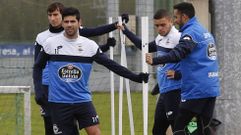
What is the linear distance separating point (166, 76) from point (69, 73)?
1.73m

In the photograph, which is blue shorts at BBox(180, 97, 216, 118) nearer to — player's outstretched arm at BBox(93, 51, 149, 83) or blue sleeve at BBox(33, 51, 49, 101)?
player's outstretched arm at BBox(93, 51, 149, 83)

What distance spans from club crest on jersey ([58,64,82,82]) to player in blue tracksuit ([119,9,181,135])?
4.52 feet

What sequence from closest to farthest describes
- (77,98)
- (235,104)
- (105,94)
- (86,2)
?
1. (77,98)
2. (235,104)
3. (105,94)
4. (86,2)

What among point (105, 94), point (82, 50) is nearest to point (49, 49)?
point (82, 50)

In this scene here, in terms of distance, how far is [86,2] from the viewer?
73.7ft

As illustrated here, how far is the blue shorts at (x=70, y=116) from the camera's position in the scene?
8.41m

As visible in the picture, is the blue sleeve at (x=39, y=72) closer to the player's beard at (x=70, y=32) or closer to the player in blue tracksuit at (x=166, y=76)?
the player's beard at (x=70, y=32)

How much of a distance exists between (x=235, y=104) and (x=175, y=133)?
1.08 m

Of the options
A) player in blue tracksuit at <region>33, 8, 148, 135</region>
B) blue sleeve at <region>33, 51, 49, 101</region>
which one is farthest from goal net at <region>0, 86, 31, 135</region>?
player in blue tracksuit at <region>33, 8, 148, 135</region>

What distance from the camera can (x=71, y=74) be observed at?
8.34 meters

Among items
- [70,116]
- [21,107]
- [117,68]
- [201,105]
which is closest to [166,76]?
[201,105]

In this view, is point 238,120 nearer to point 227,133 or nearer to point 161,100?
point 227,133

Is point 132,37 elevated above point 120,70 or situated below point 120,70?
above

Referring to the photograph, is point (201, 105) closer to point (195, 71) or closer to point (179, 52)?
point (195, 71)
